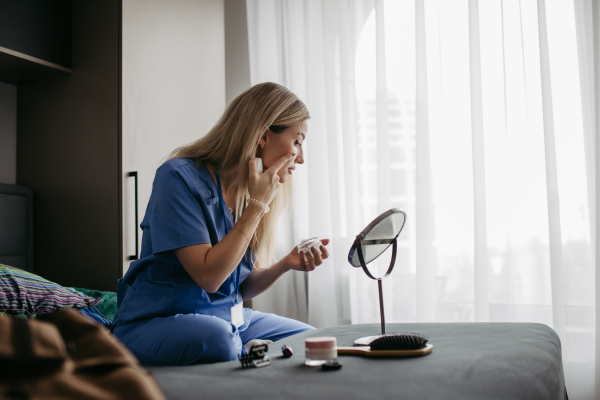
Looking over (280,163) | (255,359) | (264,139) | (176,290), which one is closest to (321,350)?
(255,359)

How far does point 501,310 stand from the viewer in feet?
7.07

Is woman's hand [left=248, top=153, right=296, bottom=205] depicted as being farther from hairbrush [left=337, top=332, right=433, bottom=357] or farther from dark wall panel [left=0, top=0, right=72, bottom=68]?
dark wall panel [left=0, top=0, right=72, bottom=68]

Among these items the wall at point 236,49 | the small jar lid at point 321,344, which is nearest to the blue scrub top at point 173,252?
the small jar lid at point 321,344

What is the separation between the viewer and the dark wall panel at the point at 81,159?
2014mm

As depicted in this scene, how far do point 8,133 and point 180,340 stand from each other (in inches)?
65.2

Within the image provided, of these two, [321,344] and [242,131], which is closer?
[321,344]

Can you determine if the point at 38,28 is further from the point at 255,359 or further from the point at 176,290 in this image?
the point at 255,359

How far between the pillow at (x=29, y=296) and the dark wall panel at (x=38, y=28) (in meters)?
0.94

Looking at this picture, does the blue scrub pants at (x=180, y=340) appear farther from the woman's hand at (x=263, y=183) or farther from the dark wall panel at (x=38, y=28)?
the dark wall panel at (x=38, y=28)

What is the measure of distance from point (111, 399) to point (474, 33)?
7.31 feet

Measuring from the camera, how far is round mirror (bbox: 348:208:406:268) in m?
1.13

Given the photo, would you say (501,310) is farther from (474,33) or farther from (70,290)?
(70,290)

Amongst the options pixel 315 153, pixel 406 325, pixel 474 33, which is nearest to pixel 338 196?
pixel 315 153

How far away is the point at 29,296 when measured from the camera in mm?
1408
